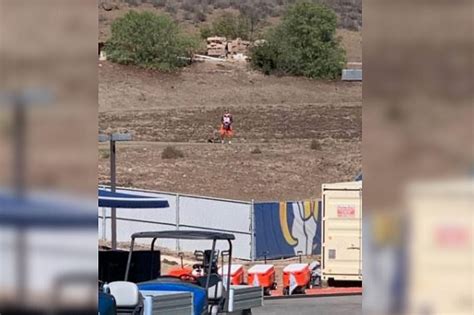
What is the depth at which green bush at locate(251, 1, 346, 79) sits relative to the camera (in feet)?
178

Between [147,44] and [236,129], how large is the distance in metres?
11.5

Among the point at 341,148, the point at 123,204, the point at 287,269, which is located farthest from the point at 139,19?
the point at 123,204

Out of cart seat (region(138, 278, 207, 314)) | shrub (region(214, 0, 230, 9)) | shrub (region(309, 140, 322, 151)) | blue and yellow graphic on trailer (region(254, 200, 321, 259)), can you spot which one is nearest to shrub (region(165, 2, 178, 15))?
shrub (region(214, 0, 230, 9))

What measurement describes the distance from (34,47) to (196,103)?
50.6 meters

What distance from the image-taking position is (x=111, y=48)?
54.7 metres

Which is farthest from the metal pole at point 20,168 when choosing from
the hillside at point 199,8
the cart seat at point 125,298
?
the hillside at point 199,8

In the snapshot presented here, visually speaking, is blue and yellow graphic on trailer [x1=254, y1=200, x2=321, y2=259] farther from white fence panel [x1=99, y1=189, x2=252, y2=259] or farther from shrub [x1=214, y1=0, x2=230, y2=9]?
shrub [x1=214, y1=0, x2=230, y2=9]

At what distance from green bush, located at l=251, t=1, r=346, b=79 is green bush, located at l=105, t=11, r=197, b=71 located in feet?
13.7

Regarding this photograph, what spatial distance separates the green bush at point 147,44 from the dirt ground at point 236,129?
0.62 meters

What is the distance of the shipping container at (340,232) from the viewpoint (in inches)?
803

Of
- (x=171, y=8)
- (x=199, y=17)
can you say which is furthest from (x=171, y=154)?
(x=171, y=8)

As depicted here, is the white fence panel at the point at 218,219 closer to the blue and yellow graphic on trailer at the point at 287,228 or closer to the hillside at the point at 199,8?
the blue and yellow graphic on trailer at the point at 287,228

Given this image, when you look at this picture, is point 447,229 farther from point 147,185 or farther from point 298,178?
point 298,178

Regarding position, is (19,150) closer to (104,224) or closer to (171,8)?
(104,224)
